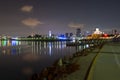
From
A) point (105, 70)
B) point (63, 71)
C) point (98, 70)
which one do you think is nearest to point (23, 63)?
point (63, 71)

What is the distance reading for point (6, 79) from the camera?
28078 millimetres

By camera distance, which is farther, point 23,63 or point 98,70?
point 23,63

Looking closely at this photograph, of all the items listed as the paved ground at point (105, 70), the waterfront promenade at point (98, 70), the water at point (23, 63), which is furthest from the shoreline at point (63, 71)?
the water at point (23, 63)

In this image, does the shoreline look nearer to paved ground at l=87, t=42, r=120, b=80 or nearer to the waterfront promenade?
the waterfront promenade

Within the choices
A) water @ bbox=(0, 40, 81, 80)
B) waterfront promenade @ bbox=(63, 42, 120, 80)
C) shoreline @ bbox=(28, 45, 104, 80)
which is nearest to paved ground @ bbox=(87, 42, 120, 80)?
waterfront promenade @ bbox=(63, 42, 120, 80)

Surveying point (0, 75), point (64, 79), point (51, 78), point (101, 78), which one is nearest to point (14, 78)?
point (0, 75)

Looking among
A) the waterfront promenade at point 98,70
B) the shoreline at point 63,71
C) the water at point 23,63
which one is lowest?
the water at point 23,63

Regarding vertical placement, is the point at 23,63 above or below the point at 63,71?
below

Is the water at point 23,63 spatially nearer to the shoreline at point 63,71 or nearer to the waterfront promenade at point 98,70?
the shoreline at point 63,71

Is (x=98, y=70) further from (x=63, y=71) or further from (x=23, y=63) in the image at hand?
(x=23, y=63)

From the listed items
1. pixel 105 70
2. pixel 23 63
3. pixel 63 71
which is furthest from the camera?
pixel 23 63

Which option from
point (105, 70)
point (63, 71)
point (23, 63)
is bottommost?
point (23, 63)

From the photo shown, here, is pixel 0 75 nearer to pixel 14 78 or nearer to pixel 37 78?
pixel 14 78

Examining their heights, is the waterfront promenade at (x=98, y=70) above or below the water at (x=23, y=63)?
above
